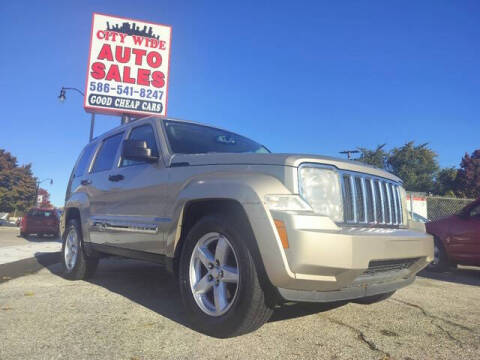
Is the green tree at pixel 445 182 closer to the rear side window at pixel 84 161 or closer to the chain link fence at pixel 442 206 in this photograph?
the chain link fence at pixel 442 206

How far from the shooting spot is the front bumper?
A: 229 centimetres

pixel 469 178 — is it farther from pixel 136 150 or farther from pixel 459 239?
pixel 136 150

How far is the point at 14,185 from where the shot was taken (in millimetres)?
52750

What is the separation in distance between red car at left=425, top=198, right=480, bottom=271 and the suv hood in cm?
390

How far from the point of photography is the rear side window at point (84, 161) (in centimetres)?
540

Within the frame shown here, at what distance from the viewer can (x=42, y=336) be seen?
253 centimetres

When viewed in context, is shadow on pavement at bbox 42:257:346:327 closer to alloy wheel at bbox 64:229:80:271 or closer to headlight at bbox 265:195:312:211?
alloy wheel at bbox 64:229:80:271

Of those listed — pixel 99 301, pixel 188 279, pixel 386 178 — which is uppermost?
pixel 386 178

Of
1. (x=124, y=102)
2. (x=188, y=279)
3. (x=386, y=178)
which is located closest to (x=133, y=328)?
(x=188, y=279)

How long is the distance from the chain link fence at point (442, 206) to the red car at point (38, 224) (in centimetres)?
1731

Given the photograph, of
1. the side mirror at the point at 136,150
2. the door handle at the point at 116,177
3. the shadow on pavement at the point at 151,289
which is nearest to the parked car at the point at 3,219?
the shadow on pavement at the point at 151,289

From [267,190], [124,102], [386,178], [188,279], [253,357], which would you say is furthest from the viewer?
[124,102]

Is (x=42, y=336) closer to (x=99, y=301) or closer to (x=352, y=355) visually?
(x=99, y=301)

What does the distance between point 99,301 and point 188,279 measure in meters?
1.28
